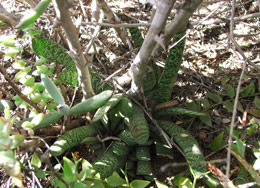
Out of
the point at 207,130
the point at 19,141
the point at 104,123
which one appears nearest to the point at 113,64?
the point at 104,123

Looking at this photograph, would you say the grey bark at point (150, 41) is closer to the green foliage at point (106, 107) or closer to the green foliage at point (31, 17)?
the green foliage at point (106, 107)

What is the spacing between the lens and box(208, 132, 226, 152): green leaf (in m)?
1.12

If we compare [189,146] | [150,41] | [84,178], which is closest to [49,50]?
[150,41]

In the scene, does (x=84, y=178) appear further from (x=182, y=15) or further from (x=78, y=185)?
(x=182, y=15)

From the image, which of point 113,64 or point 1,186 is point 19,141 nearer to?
point 1,186

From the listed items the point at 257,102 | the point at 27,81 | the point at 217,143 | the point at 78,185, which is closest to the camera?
the point at 78,185

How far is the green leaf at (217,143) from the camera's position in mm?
1122

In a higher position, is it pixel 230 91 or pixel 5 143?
pixel 5 143

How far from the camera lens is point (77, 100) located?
1.36 meters

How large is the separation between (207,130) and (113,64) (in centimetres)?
63

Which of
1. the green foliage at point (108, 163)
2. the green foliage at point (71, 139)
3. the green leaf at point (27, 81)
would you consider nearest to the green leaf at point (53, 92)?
the green leaf at point (27, 81)

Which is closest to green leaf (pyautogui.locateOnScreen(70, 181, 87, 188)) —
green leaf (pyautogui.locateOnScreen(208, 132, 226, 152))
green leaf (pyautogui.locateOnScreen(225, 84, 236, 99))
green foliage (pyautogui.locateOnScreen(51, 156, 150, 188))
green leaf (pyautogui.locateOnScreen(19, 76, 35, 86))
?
green foliage (pyautogui.locateOnScreen(51, 156, 150, 188))

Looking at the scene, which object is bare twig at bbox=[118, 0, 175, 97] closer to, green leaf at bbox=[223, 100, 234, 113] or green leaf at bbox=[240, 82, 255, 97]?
green leaf at bbox=[223, 100, 234, 113]

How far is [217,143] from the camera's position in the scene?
1134mm
